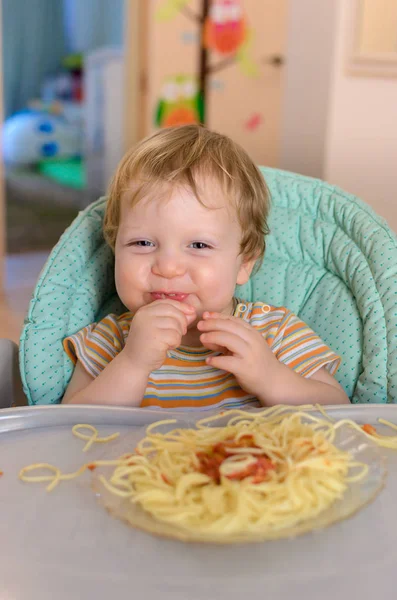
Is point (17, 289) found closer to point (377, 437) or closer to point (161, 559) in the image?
point (377, 437)

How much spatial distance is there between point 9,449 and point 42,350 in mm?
281

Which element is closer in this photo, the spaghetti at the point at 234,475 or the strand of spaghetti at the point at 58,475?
the spaghetti at the point at 234,475

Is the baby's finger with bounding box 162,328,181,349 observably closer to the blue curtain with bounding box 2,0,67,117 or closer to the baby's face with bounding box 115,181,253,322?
the baby's face with bounding box 115,181,253,322

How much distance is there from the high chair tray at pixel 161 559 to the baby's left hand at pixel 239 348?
0.29m

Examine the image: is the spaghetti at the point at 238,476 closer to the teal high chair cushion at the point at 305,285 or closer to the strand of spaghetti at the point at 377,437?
the strand of spaghetti at the point at 377,437

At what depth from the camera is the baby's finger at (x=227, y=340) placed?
0.99 meters

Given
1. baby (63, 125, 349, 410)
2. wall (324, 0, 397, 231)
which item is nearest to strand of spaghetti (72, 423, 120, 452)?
baby (63, 125, 349, 410)

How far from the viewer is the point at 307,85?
3844 mm

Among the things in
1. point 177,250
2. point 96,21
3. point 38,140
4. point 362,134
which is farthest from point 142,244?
point 96,21

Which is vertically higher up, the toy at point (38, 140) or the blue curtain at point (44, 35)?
the blue curtain at point (44, 35)

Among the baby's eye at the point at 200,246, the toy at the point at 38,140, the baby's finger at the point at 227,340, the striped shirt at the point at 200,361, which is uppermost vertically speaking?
the baby's eye at the point at 200,246

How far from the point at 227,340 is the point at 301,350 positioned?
195 millimetres

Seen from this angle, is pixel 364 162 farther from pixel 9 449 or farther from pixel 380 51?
pixel 9 449

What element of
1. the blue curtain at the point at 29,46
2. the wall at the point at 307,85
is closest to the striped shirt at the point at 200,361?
the wall at the point at 307,85
